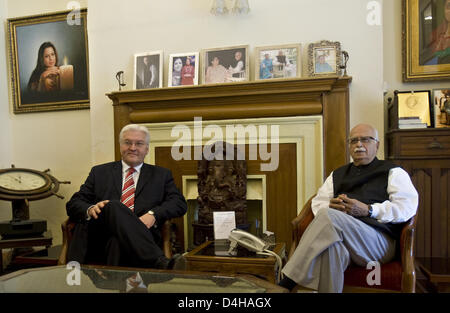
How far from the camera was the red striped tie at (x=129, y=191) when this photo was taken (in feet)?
8.46

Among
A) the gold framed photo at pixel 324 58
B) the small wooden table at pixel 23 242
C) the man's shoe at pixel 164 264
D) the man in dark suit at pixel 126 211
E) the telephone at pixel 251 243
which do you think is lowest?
the small wooden table at pixel 23 242

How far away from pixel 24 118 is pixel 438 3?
4.84 m

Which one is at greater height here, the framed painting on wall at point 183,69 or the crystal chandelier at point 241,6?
the crystal chandelier at point 241,6

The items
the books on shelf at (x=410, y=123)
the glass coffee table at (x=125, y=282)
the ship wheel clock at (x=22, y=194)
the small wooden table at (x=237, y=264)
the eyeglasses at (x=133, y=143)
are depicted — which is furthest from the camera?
the ship wheel clock at (x=22, y=194)

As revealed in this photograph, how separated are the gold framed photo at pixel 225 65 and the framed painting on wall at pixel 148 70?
47 centimetres

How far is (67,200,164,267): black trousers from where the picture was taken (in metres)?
2.12

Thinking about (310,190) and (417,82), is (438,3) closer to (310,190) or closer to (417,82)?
(417,82)

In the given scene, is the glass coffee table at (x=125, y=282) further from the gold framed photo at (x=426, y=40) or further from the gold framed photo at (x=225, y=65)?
the gold framed photo at (x=426, y=40)

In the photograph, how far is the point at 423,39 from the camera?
324 centimetres

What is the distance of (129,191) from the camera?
8.64 feet

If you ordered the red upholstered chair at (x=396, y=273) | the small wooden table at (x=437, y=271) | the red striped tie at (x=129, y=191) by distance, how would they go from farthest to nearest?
the red striped tie at (x=129, y=191) → the small wooden table at (x=437, y=271) → the red upholstered chair at (x=396, y=273)

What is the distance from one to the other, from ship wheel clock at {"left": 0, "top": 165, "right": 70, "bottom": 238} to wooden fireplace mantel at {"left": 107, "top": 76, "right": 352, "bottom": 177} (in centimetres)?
87

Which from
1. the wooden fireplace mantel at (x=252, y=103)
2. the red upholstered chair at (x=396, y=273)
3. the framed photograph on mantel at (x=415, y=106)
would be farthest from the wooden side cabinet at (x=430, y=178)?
the red upholstered chair at (x=396, y=273)

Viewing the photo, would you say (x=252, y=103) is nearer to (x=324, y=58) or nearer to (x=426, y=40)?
(x=324, y=58)
